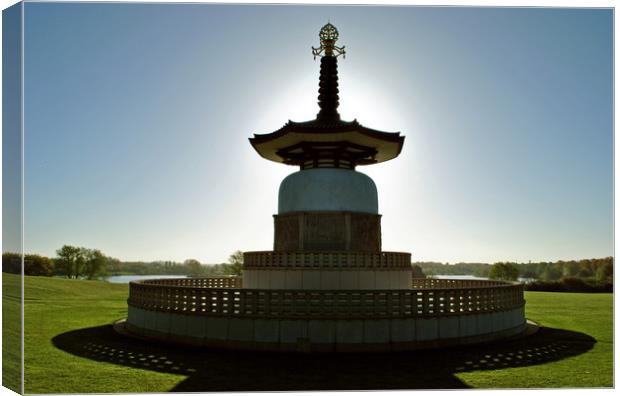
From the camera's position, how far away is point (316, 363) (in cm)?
1421

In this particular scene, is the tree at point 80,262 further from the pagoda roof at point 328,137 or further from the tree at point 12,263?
the tree at point 12,263

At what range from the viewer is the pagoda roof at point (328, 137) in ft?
81.3

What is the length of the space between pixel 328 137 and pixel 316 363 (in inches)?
529

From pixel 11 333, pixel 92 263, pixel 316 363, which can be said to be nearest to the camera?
pixel 11 333

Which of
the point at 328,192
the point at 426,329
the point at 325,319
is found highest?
the point at 328,192

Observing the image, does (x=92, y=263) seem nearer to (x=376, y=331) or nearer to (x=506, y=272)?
(x=506, y=272)

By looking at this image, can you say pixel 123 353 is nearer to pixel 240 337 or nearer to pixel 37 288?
pixel 240 337

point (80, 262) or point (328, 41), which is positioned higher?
point (328, 41)

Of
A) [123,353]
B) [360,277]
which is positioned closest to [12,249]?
[123,353]

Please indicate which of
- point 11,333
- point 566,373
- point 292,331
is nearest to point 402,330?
point 292,331

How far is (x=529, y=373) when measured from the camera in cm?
1358

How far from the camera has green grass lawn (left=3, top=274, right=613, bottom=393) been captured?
40.5 ft

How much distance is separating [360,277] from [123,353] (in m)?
10.9

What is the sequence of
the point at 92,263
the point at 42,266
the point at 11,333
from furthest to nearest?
the point at 92,263 → the point at 42,266 → the point at 11,333
